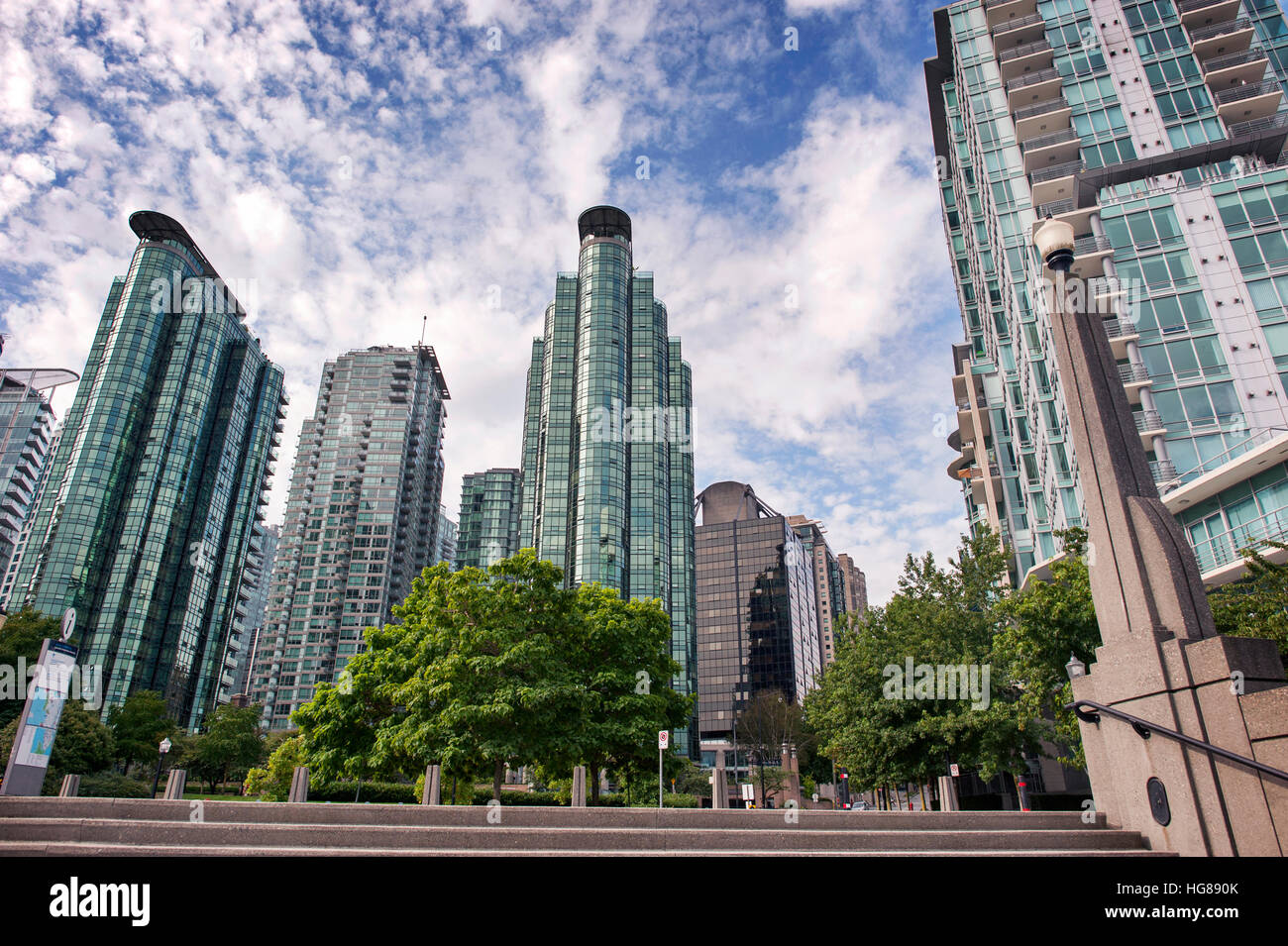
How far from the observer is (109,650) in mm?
99750

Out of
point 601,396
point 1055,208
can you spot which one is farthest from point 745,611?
point 1055,208

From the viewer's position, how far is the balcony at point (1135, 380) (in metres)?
36.3

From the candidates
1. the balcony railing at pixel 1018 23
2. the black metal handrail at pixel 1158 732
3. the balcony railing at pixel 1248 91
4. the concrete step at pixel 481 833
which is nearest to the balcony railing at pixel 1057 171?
the balcony railing at pixel 1248 91

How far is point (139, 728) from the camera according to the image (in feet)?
206

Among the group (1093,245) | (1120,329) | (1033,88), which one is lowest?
(1120,329)

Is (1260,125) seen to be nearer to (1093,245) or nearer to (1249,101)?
(1249,101)

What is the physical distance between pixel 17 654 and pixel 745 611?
390ft

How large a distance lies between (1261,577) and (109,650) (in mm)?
123876

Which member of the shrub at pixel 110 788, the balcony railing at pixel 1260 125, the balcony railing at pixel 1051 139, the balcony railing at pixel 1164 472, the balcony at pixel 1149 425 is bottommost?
the shrub at pixel 110 788

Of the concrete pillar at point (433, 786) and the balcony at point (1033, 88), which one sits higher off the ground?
the balcony at point (1033, 88)

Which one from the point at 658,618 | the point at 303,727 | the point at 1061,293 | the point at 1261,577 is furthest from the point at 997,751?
the point at 303,727

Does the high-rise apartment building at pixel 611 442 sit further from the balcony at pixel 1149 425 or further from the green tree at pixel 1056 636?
the green tree at pixel 1056 636

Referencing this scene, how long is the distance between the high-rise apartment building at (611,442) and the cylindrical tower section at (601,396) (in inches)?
6.9
